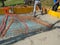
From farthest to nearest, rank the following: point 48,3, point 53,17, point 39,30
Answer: point 48,3 → point 53,17 → point 39,30

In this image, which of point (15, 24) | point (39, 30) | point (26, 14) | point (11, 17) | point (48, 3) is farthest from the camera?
point (48, 3)

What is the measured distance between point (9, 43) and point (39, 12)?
21.3 feet

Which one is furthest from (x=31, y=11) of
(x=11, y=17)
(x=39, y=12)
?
(x=11, y=17)

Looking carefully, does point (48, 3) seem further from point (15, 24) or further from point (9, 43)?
point (9, 43)

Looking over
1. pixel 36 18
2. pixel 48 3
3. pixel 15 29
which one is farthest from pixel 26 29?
pixel 48 3

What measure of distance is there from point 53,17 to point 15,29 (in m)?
3.37

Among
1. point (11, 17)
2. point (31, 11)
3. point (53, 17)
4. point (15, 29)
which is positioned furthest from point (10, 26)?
point (31, 11)

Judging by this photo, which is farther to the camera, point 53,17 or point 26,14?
point 26,14

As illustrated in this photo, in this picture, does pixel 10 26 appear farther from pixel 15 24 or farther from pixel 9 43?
pixel 9 43

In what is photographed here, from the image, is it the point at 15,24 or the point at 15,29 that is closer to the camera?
the point at 15,29

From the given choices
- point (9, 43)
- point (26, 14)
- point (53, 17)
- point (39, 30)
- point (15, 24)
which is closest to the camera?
point (9, 43)

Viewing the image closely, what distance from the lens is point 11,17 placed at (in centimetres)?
1227

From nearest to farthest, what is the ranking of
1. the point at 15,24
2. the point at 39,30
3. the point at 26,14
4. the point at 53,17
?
the point at 39,30
the point at 15,24
the point at 53,17
the point at 26,14

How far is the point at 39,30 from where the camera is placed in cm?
1048
